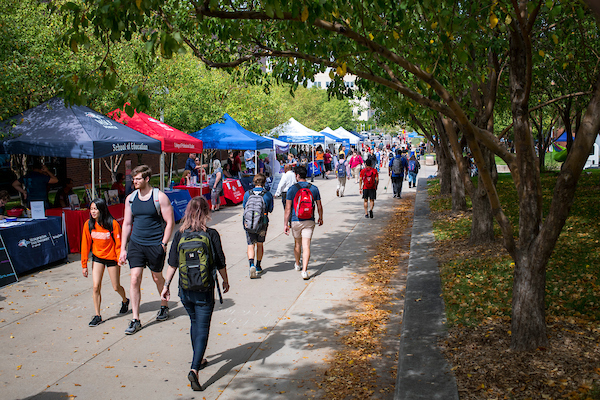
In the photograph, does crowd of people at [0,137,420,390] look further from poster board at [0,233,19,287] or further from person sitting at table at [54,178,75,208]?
poster board at [0,233,19,287]

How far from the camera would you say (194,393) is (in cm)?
497

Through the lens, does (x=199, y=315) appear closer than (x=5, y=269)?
Yes

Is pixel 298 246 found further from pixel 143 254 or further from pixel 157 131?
pixel 157 131

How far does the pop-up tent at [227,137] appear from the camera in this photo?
19.2 m

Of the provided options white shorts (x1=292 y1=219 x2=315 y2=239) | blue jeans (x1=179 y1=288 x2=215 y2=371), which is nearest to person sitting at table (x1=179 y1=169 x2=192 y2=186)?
white shorts (x1=292 y1=219 x2=315 y2=239)

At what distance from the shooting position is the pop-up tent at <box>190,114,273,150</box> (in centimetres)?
1923

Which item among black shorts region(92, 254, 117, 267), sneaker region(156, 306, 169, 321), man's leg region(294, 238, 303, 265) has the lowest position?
sneaker region(156, 306, 169, 321)

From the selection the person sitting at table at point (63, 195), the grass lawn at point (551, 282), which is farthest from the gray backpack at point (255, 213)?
the person sitting at table at point (63, 195)

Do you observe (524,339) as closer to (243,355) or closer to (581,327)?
(581,327)

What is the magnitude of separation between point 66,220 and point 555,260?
29.4 ft

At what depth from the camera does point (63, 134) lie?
11.0 m

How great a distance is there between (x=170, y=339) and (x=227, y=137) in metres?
→ 13.9

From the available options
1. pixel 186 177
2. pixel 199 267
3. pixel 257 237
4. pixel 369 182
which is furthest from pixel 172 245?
pixel 186 177

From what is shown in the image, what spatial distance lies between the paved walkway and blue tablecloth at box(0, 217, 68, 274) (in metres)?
0.24
